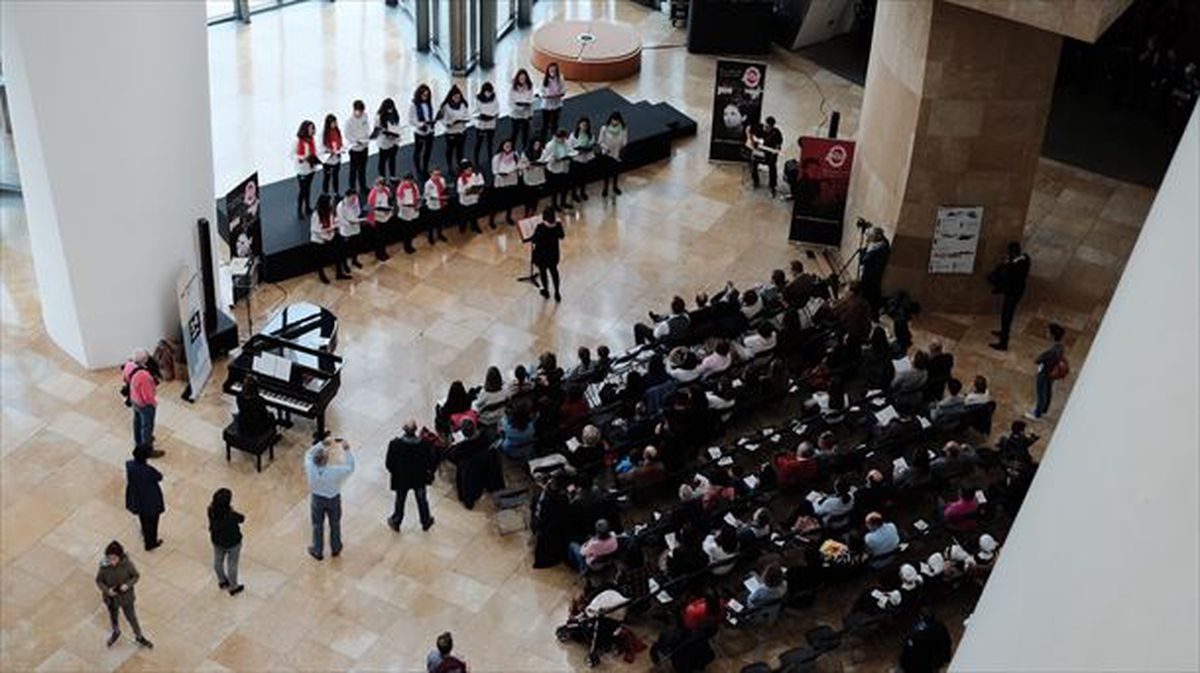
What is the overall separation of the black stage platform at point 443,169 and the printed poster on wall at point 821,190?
3.13 m

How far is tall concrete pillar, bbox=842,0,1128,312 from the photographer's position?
15.8 m

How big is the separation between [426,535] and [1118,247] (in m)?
11.9

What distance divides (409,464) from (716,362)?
3917 mm

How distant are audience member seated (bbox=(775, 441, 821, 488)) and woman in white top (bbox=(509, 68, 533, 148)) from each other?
28.1ft

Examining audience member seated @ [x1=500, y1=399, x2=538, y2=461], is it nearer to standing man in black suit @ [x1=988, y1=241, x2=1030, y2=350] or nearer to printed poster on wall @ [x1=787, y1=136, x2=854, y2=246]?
standing man in black suit @ [x1=988, y1=241, x2=1030, y2=350]

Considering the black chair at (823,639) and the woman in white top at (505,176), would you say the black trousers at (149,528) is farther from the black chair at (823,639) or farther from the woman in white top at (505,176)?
the woman in white top at (505,176)

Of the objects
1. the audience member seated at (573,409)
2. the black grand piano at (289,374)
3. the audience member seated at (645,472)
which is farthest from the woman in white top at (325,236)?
the audience member seated at (645,472)

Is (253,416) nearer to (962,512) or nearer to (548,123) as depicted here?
(962,512)

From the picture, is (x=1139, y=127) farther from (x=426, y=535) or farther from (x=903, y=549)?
(x=426, y=535)

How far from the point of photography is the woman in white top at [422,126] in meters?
19.1

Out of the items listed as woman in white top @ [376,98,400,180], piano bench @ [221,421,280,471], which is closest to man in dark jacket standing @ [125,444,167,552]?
piano bench @ [221,421,280,471]

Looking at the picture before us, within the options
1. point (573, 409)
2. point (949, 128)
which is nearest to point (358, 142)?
point (573, 409)

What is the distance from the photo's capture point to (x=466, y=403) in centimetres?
1472

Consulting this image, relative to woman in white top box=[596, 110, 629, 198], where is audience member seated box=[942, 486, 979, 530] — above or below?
below
